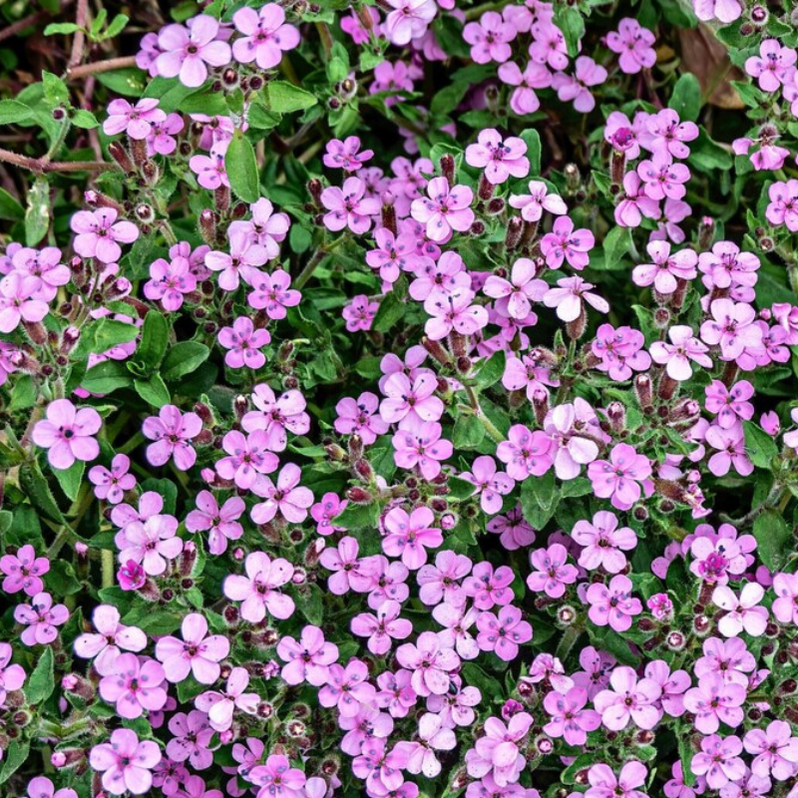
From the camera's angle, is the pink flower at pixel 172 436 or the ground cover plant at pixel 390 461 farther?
the pink flower at pixel 172 436

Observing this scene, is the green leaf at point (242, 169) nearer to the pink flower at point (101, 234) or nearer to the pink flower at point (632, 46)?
the pink flower at point (101, 234)

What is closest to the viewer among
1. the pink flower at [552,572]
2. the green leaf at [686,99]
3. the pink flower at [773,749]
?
the pink flower at [773,749]

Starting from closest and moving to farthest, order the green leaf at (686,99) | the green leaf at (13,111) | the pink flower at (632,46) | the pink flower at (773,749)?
the pink flower at (773,749) → the green leaf at (13,111) → the green leaf at (686,99) → the pink flower at (632,46)

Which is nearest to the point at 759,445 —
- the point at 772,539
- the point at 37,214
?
the point at 772,539

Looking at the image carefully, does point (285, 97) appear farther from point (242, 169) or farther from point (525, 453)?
point (525, 453)

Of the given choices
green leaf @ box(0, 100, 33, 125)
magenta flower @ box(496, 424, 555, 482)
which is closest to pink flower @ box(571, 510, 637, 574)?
magenta flower @ box(496, 424, 555, 482)

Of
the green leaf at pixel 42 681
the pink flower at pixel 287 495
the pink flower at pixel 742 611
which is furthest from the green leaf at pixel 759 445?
the green leaf at pixel 42 681

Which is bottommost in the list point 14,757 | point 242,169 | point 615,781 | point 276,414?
point 14,757
